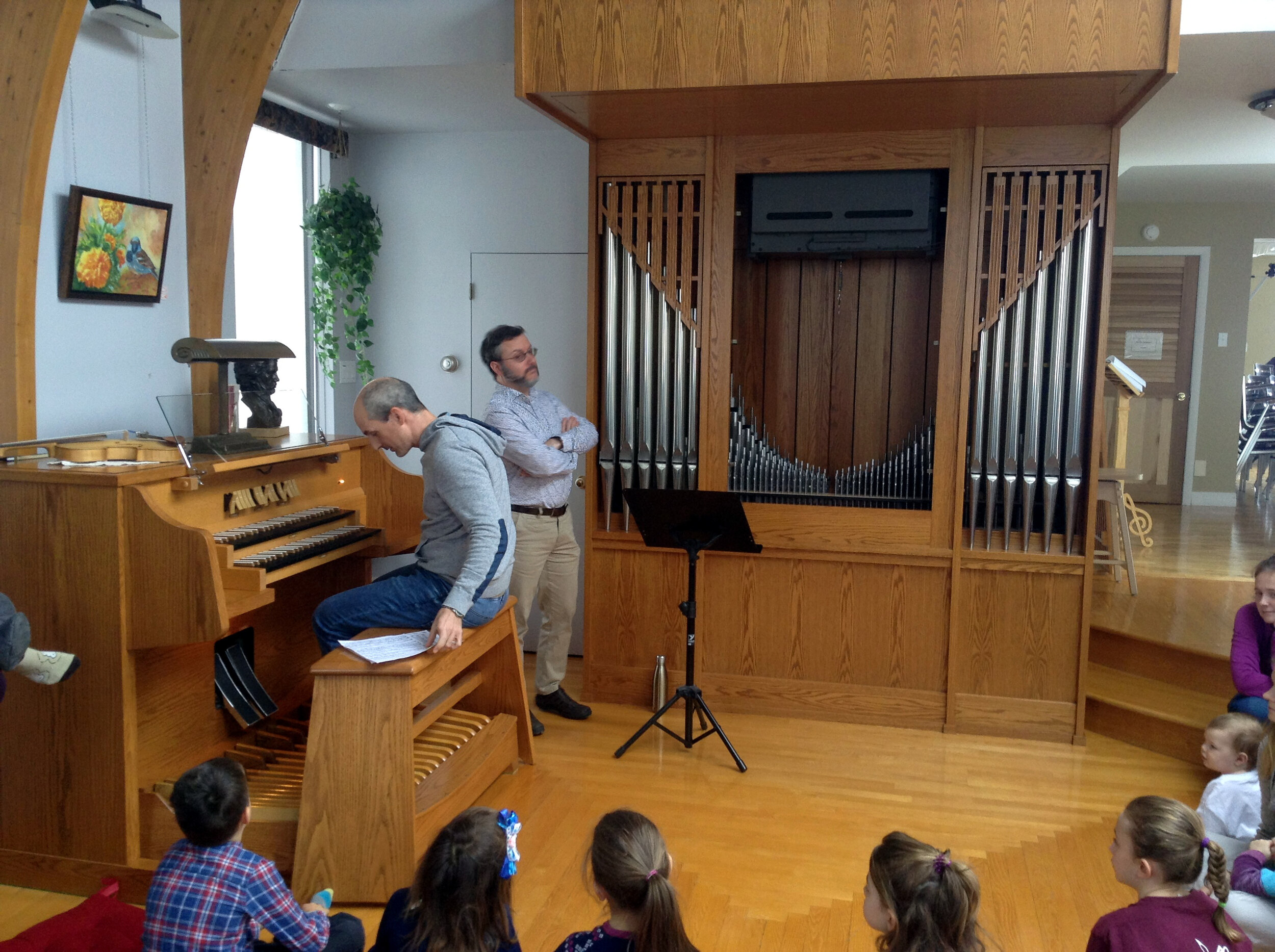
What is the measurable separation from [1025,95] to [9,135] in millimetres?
3146

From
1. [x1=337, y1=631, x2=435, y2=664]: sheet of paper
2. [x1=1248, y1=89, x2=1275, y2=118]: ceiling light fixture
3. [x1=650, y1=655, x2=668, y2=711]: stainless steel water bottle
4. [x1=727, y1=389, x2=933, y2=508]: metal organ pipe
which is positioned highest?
[x1=1248, y1=89, x2=1275, y2=118]: ceiling light fixture

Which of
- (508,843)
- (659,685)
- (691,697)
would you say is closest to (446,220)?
(659,685)

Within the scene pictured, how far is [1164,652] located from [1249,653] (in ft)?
2.70

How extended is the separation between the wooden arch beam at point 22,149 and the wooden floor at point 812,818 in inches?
58.1

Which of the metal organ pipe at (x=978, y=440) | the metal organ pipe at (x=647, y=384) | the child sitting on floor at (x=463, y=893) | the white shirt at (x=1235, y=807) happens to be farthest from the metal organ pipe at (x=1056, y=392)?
the child sitting on floor at (x=463, y=893)

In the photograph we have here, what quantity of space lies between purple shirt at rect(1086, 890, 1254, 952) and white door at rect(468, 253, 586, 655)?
3.29 m

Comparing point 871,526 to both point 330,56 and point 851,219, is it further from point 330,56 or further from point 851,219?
point 330,56

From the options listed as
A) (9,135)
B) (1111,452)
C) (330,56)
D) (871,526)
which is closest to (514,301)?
(330,56)

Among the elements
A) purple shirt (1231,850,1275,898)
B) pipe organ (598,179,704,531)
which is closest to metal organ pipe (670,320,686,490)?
pipe organ (598,179,704,531)

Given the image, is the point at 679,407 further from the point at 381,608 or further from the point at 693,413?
the point at 381,608

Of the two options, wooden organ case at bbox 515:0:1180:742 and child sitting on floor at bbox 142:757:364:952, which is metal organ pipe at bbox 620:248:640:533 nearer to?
wooden organ case at bbox 515:0:1180:742

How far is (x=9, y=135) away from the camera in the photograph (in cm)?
297

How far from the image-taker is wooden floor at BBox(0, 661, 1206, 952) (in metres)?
2.78

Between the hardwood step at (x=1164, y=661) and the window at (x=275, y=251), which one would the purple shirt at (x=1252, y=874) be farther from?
the window at (x=275, y=251)
